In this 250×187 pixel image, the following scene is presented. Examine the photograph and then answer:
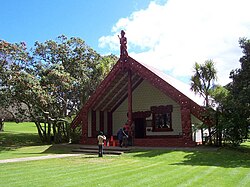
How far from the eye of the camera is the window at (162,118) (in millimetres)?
22219

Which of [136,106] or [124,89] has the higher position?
[124,89]

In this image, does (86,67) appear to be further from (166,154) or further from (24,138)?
(166,154)

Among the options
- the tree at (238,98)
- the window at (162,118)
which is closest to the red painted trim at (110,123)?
the window at (162,118)

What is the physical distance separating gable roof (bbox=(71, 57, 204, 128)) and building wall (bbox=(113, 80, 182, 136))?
568 mm

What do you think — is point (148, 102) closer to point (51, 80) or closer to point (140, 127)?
→ point (140, 127)

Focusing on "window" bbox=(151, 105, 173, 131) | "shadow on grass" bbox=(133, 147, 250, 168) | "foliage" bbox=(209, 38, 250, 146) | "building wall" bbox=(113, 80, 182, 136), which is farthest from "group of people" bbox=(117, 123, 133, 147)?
"foliage" bbox=(209, 38, 250, 146)

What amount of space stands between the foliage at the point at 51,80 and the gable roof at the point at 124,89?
3.38 m

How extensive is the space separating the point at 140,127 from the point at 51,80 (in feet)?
27.7

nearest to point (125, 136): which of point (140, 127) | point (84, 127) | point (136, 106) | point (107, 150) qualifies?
point (107, 150)

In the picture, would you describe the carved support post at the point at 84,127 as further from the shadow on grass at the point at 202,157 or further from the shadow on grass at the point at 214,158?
the shadow on grass at the point at 214,158

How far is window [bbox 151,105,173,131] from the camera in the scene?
22.2 meters

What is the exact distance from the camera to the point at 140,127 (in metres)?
24.0

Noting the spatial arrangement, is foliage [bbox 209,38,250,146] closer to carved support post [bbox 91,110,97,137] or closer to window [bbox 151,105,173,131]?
window [bbox 151,105,173,131]

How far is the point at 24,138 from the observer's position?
1138 inches
